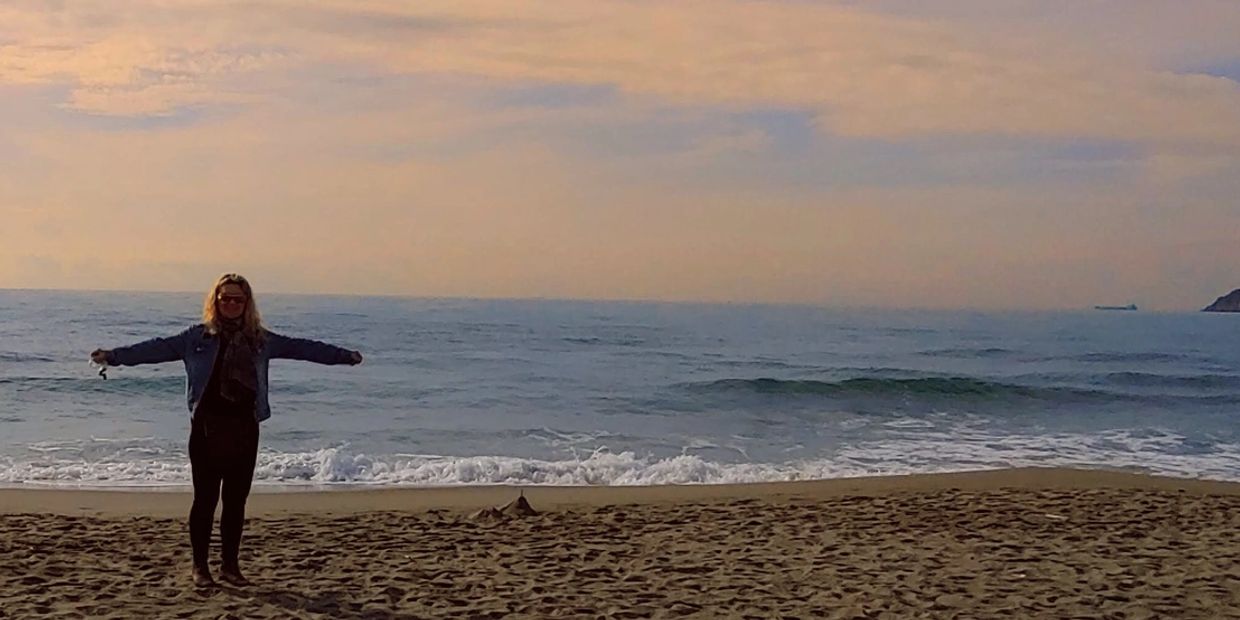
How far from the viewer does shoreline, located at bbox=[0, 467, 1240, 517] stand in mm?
10266

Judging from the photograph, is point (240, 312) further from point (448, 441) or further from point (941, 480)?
point (448, 441)

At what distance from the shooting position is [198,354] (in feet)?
18.6

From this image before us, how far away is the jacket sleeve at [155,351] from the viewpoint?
219 inches

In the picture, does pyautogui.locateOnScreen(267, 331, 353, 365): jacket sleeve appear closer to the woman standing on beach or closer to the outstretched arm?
the woman standing on beach

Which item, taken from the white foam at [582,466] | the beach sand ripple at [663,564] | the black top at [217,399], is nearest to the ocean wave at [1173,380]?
the white foam at [582,466]

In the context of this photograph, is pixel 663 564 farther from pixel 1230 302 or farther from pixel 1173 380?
pixel 1230 302

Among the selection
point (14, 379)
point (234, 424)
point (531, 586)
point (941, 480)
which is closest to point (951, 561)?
point (531, 586)

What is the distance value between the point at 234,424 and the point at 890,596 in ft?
12.3

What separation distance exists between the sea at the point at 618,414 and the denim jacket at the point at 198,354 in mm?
6932

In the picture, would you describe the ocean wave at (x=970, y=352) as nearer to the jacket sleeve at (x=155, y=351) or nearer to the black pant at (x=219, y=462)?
the black pant at (x=219, y=462)

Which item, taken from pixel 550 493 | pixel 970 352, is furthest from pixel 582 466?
pixel 970 352

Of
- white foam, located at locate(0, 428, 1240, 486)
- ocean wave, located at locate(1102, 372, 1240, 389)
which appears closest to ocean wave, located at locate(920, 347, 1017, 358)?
ocean wave, located at locate(1102, 372, 1240, 389)

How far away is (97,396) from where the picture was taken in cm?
2238

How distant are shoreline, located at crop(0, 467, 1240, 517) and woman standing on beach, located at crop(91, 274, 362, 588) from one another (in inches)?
162
